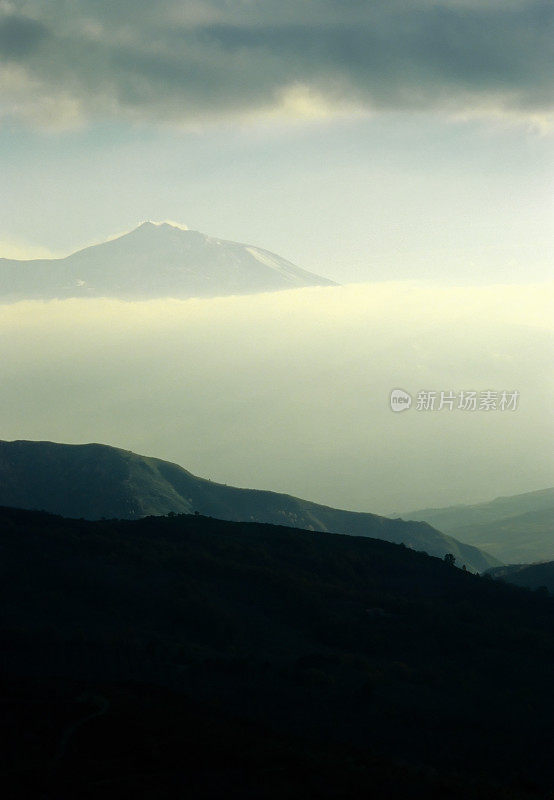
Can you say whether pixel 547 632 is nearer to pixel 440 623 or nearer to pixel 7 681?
pixel 440 623

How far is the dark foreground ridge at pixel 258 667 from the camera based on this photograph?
44.4 metres

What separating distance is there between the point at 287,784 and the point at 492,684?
39.8 metres

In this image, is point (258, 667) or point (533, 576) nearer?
point (258, 667)

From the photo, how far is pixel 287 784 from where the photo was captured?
41.7 meters

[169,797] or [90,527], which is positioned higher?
[90,527]

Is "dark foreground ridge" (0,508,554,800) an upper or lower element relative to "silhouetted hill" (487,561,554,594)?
lower

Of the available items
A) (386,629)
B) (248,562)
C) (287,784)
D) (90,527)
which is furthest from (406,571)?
(287,784)

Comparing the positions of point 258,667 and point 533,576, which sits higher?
point 533,576

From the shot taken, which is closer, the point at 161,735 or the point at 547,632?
the point at 161,735

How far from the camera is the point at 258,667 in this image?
74.0 metres

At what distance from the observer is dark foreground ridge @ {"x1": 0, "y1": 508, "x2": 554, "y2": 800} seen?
44.4 meters

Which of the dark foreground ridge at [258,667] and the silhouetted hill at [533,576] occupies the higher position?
the silhouetted hill at [533,576]

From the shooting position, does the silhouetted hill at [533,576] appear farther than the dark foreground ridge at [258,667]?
Yes

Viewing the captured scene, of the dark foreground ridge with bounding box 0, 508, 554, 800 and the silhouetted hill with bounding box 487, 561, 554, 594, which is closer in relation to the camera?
the dark foreground ridge with bounding box 0, 508, 554, 800
